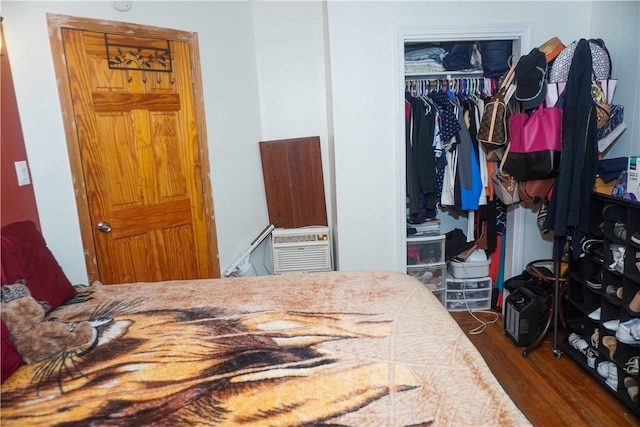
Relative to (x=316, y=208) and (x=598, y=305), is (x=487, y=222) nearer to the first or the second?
(x=598, y=305)

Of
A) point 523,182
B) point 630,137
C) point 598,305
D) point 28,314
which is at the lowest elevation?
point 598,305

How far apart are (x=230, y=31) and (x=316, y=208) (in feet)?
4.93

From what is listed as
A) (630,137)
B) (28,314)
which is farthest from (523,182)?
(28,314)

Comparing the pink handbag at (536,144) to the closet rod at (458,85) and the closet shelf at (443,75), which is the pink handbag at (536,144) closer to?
the closet rod at (458,85)

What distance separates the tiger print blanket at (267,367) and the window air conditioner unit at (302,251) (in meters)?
1.37

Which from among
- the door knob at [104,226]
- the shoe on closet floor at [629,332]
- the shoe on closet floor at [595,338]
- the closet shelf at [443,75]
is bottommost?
the shoe on closet floor at [595,338]

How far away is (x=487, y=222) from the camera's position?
120 inches

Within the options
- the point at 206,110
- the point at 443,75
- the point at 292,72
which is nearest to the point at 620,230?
the point at 443,75

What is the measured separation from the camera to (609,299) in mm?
2090

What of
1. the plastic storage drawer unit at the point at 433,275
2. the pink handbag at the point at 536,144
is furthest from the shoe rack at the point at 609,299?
the plastic storage drawer unit at the point at 433,275

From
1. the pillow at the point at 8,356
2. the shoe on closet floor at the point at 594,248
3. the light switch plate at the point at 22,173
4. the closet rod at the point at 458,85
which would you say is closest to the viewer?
the pillow at the point at 8,356

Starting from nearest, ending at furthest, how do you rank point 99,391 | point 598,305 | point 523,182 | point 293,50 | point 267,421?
1. point 267,421
2. point 99,391
3. point 598,305
4. point 523,182
5. point 293,50

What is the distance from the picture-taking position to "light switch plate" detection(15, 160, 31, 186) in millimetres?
2107

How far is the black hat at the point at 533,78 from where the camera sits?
2.27 metres
